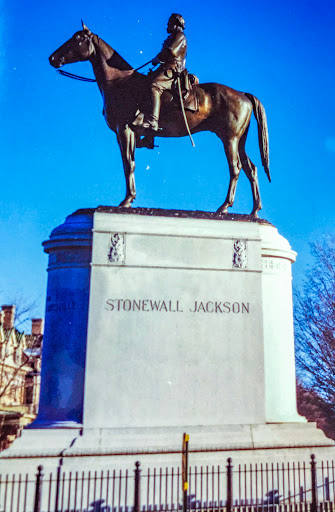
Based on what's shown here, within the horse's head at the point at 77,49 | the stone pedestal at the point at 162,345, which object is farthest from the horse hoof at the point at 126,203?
the horse's head at the point at 77,49

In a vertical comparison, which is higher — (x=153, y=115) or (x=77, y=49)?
(x=77, y=49)

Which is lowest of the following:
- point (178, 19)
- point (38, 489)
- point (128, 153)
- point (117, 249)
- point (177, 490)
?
point (177, 490)

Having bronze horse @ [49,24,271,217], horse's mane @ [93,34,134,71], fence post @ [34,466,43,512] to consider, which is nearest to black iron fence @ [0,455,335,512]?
fence post @ [34,466,43,512]

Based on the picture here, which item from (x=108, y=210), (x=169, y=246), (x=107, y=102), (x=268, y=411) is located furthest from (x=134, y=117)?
(x=268, y=411)

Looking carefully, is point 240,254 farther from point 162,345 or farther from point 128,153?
point 128,153

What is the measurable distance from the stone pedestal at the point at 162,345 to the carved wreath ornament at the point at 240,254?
0.08 feet

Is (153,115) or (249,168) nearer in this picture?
(153,115)

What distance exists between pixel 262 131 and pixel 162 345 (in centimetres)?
634

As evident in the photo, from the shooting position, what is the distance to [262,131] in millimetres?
14953

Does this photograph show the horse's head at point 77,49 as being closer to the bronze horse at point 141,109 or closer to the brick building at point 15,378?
the bronze horse at point 141,109

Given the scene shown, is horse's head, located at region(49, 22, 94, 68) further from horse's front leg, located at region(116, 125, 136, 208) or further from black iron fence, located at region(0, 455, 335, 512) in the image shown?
black iron fence, located at region(0, 455, 335, 512)

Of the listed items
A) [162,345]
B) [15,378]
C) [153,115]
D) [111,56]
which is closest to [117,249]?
[162,345]

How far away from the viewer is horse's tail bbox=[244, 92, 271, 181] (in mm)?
14898

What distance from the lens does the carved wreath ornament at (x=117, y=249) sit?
1229cm
